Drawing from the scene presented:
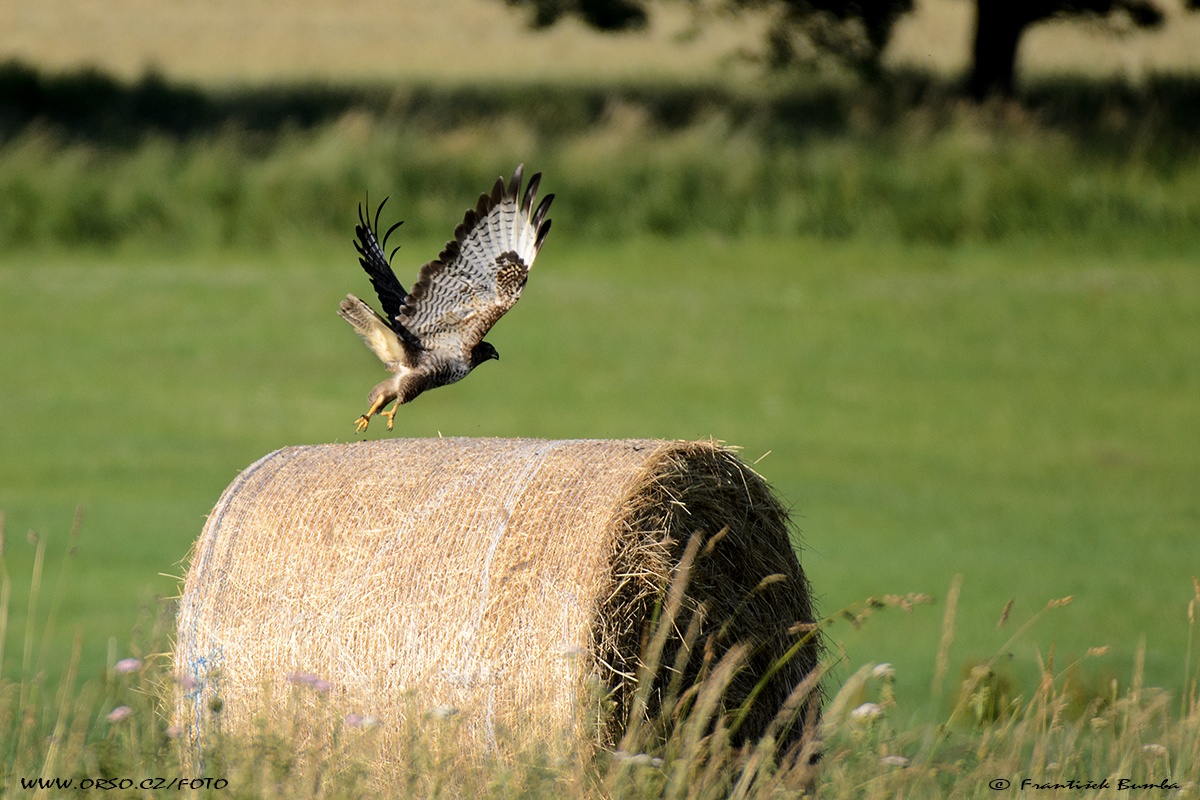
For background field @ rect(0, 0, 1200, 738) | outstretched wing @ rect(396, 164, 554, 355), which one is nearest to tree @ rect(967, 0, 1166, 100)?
background field @ rect(0, 0, 1200, 738)

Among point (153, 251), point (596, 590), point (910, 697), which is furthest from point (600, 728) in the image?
point (153, 251)

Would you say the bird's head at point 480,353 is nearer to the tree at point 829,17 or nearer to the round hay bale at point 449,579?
the round hay bale at point 449,579

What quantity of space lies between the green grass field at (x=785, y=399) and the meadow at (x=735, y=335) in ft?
0.19

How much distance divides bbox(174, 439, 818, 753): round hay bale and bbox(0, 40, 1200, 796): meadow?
25.2 inches

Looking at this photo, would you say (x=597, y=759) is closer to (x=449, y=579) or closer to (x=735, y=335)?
(x=449, y=579)

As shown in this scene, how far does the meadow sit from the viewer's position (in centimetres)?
1276

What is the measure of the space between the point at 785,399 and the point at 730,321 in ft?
9.63

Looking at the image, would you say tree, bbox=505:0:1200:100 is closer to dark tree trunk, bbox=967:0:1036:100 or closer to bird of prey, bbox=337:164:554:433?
dark tree trunk, bbox=967:0:1036:100

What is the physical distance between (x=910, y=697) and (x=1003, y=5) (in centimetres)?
2408

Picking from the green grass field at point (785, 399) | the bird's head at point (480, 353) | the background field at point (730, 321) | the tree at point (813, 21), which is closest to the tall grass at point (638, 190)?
the background field at point (730, 321)

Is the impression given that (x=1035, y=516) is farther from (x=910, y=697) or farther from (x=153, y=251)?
(x=153, y=251)

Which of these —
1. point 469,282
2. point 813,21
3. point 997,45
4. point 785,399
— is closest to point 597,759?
point 469,282

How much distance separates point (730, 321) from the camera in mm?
22188

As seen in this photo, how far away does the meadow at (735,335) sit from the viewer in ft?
41.9
